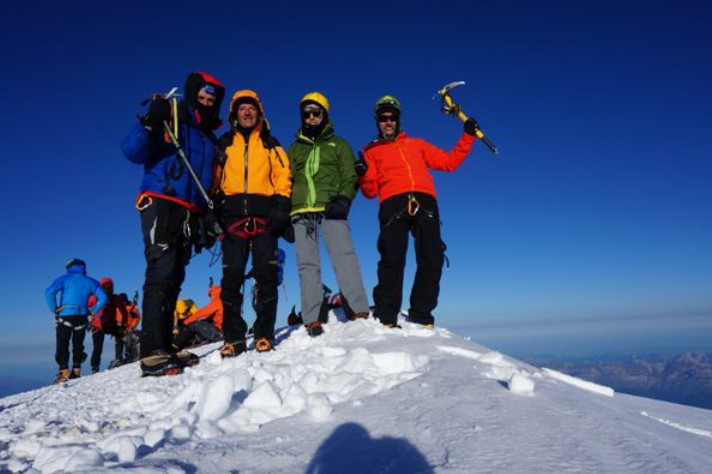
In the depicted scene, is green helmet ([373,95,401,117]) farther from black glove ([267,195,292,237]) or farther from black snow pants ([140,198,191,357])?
black snow pants ([140,198,191,357])

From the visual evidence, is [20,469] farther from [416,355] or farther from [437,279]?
[437,279]

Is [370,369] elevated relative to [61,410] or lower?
elevated

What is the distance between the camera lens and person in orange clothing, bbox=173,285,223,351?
349 inches

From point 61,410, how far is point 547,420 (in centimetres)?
305

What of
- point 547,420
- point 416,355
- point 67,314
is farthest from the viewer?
point 67,314

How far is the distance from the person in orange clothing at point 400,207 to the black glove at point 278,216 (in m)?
1.19

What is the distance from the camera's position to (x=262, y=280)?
4629 mm

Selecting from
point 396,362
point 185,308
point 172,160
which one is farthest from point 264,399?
point 185,308

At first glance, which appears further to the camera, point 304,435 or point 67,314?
point 67,314

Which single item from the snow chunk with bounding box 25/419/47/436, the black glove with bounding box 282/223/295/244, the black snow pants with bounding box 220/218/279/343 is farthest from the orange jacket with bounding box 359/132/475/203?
the snow chunk with bounding box 25/419/47/436

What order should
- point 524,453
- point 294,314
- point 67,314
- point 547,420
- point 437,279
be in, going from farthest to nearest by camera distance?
1. point 67,314
2. point 294,314
3. point 437,279
4. point 547,420
5. point 524,453

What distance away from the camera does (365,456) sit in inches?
60.6

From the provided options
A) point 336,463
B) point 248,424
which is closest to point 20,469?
point 248,424

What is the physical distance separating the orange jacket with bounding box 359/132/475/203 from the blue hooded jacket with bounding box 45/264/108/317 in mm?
7267
